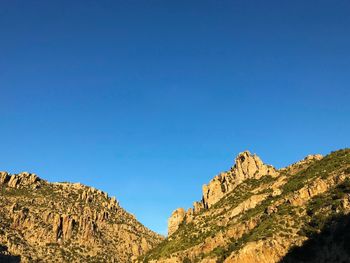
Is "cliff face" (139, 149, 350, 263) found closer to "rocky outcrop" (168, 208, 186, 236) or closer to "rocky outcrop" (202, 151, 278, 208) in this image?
"rocky outcrop" (202, 151, 278, 208)

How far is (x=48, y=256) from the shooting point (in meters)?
176

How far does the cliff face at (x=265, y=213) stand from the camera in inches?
3425

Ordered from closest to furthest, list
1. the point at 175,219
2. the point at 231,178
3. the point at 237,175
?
1. the point at 237,175
2. the point at 231,178
3. the point at 175,219

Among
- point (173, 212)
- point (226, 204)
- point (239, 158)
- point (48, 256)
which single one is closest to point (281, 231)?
point (226, 204)

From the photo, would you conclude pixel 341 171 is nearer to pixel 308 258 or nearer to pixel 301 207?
pixel 301 207

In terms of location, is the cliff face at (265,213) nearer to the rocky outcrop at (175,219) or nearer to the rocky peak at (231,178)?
the rocky peak at (231,178)

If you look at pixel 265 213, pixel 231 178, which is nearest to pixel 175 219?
pixel 231 178

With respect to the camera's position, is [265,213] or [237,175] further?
[237,175]

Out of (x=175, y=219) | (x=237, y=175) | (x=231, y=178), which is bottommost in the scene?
(x=175, y=219)

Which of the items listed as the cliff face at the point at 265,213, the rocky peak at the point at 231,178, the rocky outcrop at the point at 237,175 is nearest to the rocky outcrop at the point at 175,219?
the rocky peak at the point at 231,178

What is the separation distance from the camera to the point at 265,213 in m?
108

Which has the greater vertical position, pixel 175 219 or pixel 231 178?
pixel 231 178

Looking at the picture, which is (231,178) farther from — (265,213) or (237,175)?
(265,213)

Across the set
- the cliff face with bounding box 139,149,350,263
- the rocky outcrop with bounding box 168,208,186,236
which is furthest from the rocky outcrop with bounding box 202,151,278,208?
the rocky outcrop with bounding box 168,208,186,236
